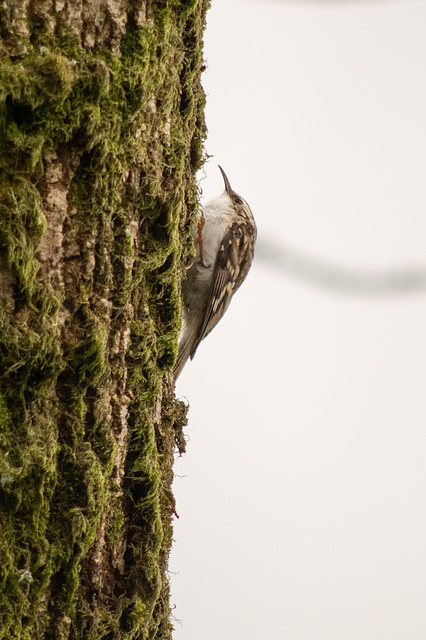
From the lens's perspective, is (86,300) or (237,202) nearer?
(86,300)

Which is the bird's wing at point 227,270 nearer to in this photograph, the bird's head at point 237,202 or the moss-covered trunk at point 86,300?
the bird's head at point 237,202

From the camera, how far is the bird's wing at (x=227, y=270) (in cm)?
441

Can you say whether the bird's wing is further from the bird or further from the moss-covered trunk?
the moss-covered trunk

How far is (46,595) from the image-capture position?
176 cm

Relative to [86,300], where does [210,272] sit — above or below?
A: above

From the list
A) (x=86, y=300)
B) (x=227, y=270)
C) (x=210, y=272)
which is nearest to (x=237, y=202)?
(x=227, y=270)

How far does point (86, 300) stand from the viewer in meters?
1.82

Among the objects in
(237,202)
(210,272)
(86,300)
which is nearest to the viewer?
(86,300)

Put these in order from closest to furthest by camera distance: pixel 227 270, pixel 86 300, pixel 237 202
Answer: pixel 86 300 < pixel 227 270 < pixel 237 202

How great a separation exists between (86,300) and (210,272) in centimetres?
263

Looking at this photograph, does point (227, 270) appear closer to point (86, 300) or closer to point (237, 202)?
point (237, 202)

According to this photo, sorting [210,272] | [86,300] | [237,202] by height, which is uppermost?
[237,202]

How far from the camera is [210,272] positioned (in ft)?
14.5

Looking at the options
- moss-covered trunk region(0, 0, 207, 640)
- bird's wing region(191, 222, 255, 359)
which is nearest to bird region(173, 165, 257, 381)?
bird's wing region(191, 222, 255, 359)
